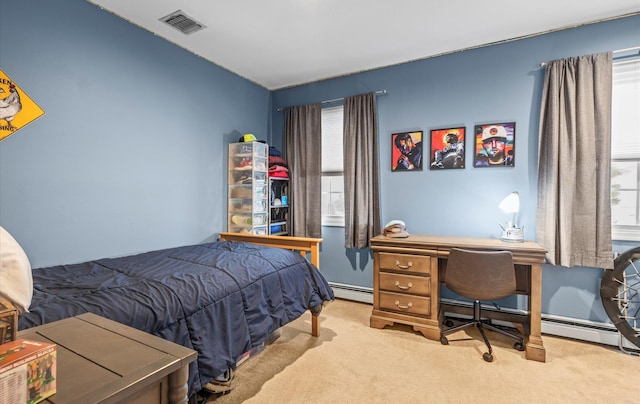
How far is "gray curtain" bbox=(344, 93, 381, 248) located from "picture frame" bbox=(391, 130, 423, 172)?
20 centimetres

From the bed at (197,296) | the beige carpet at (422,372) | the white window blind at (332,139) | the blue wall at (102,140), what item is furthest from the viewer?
the white window blind at (332,139)

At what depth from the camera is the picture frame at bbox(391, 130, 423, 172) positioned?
3.19m

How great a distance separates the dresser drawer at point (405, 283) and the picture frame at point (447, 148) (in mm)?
1178

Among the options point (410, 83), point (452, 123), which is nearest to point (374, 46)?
point (410, 83)

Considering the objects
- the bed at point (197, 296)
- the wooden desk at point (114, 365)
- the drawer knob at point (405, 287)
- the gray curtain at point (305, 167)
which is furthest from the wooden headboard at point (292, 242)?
the wooden desk at point (114, 365)

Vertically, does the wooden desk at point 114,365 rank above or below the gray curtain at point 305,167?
below

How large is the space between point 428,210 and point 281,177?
5.70ft

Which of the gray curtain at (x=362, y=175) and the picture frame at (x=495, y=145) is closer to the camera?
the picture frame at (x=495, y=145)

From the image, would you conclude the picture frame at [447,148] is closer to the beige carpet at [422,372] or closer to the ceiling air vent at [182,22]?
the beige carpet at [422,372]

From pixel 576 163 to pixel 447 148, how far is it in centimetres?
102

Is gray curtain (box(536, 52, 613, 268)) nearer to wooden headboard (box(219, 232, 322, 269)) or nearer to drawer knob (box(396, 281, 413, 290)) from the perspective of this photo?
drawer knob (box(396, 281, 413, 290))

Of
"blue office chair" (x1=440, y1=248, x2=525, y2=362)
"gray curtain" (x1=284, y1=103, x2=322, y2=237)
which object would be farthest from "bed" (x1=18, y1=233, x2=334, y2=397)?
"gray curtain" (x1=284, y1=103, x2=322, y2=237)

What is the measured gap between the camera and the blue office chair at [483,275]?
7.22ft

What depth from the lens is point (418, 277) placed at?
8.58 ft
